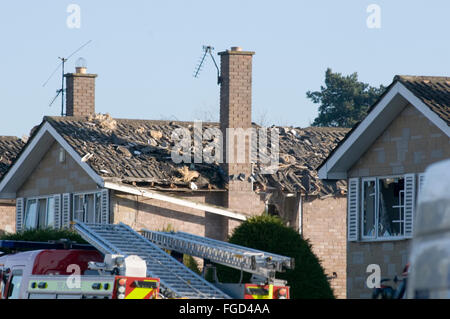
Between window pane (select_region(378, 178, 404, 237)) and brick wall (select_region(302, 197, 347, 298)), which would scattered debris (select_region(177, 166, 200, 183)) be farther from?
window pane (select_region(378, 178, 404, 237))

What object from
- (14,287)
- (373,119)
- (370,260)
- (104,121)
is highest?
(104,121)

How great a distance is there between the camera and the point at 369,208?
2300 cm

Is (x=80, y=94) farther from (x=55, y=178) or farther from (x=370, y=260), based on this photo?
(x=370, y=260)

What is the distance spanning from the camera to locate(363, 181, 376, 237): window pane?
2289cm

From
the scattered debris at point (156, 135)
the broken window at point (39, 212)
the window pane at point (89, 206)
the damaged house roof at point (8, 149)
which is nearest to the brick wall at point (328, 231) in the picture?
the scattered debris at point (156, 135)

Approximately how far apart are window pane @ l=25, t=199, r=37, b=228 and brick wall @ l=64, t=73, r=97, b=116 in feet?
12.5

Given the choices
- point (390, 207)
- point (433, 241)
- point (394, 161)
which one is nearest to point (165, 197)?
point (390, 207)

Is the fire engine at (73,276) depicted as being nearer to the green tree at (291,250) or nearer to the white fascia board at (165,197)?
the green tree at (291,250)

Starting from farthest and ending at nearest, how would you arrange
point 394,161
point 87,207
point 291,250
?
point 87,207 → point 291,250 → point 394,161

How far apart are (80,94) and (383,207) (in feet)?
53.9

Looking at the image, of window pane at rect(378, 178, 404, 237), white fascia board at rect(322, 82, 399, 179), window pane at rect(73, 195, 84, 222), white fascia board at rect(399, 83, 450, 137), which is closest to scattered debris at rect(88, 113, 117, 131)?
window pane at rect(73, 195, 84, 222)

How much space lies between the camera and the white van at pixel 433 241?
4.77m
